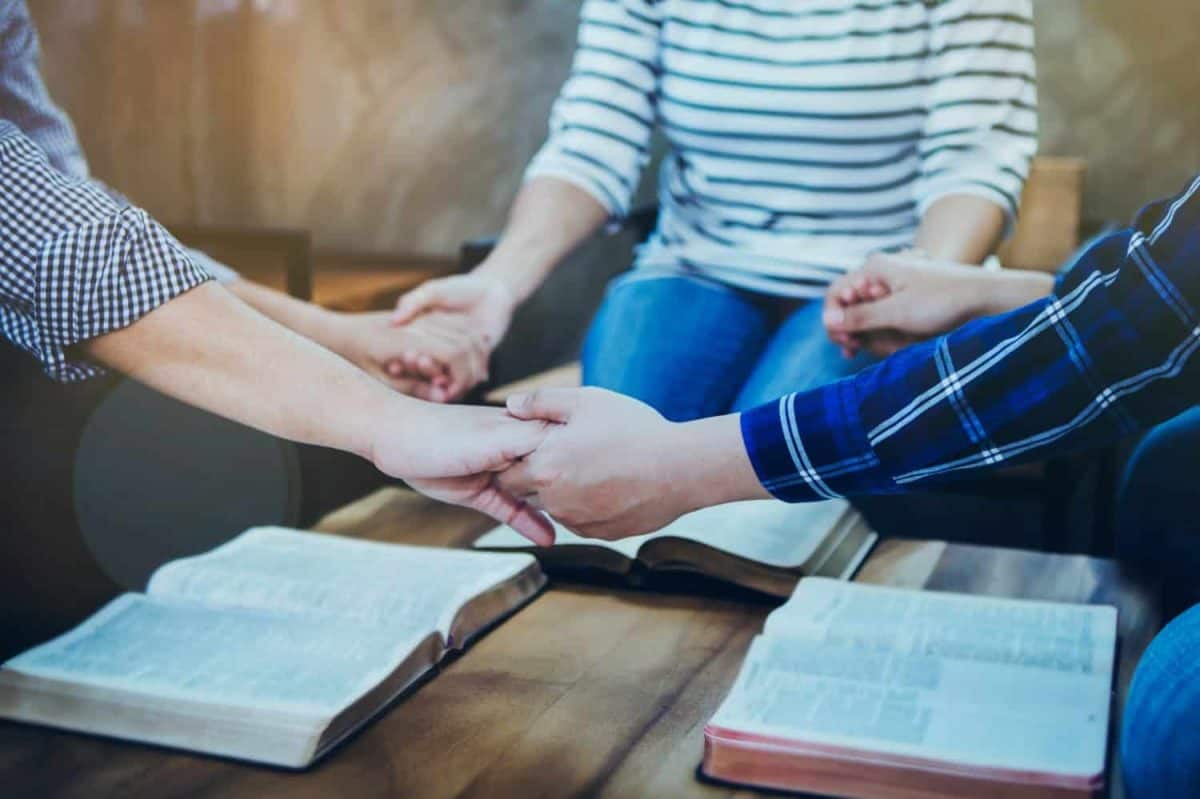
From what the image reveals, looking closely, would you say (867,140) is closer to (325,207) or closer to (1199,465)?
(1199,465)

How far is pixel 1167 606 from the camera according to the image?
1.02 metres

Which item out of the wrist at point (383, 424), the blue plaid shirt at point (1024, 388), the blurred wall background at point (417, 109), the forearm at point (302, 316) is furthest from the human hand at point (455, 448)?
the blurred wall background at point (417, 109)

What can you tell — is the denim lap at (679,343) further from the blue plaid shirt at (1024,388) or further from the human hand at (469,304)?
the blue plaid shirt at (1024,388)

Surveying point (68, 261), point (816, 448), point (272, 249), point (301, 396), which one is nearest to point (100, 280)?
point (68, 261)

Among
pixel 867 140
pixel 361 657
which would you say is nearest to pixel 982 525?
pixel 867 140

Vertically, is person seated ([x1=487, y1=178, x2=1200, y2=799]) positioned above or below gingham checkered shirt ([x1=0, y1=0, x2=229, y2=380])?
below

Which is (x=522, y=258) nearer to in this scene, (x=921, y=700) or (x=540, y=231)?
(x=540, y=231)

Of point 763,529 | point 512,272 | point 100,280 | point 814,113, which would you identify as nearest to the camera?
point 100,280

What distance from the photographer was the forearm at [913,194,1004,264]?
4.70 ft

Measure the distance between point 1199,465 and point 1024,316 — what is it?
32 cm

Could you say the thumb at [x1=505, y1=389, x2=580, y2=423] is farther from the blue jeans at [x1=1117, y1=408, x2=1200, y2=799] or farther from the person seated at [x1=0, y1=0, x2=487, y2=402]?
the blue jeans at [x1=1117, y1=408, x2=1200, y2=799]

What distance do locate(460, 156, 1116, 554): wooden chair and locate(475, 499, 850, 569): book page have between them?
51 cm

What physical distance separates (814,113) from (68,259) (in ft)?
2.95

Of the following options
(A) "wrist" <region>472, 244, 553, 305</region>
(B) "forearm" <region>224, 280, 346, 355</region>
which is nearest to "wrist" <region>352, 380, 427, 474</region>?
(B) "forearm" <region>224, 280, 346, 355</region>
